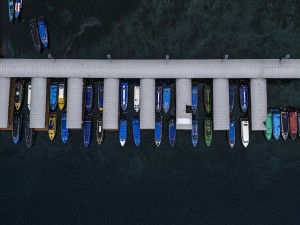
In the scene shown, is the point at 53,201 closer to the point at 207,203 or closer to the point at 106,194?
the point at 106,194

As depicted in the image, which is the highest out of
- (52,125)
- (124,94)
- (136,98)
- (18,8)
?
(18,8)

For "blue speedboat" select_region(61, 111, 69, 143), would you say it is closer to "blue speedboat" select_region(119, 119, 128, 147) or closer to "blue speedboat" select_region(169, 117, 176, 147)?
"blue speedboat" select_region(119, 119, 128, 147)

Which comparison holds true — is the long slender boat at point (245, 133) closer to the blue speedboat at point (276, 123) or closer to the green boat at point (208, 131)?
the blue speedboat at point (276, 123)

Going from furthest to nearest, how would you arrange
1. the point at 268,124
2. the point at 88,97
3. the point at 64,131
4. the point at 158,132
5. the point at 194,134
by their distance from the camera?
1. the point at 88,97
2. the point at 64,131
3. the point at 158,132
4. the point at 194,134
5. the point at 268,124

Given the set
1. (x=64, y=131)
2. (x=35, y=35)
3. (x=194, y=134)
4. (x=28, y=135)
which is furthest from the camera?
(x=35, y=35)

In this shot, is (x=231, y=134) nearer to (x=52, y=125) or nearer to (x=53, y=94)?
(x=52, y=125)

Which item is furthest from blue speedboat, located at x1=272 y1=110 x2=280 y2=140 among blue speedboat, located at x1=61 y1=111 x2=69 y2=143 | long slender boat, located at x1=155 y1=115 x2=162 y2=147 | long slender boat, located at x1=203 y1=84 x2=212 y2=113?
blue speedboat, located at x1=61 y1=111 x2=69 y2=143

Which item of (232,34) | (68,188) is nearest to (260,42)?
(232,34)

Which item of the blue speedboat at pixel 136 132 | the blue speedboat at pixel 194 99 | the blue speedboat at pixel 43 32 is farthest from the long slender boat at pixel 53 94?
the blue speedboat at pixel 194 99

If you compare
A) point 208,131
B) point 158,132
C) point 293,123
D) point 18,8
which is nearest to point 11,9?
point 18,8
